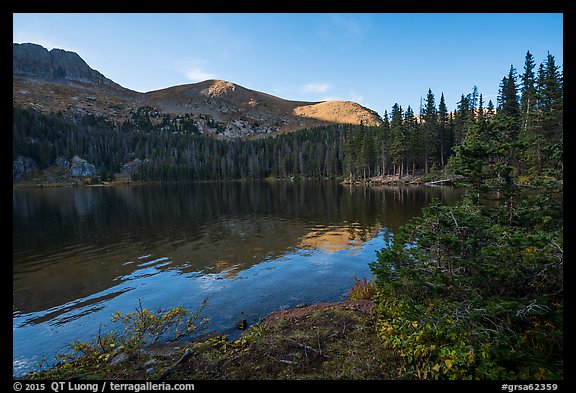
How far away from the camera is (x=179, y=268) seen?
20.7 metres

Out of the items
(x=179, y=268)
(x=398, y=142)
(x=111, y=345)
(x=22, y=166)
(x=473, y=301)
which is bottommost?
(x=179, y=268)

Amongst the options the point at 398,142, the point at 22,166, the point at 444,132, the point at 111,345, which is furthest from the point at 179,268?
the point at 22,166

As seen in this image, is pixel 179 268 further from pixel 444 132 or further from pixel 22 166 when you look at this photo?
pixel 22 166

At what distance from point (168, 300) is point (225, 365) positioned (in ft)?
31.0

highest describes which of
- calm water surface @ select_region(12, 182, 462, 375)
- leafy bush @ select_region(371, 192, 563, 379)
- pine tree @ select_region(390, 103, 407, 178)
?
pine tree @ select_region(390, 103, 407, 178)

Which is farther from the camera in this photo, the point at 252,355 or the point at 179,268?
the point at 179,268

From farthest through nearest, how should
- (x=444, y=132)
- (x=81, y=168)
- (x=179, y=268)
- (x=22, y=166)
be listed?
(x=81, y=168) → (x=22, y=166) → (x=444, y=132) → (x=179, y=268)

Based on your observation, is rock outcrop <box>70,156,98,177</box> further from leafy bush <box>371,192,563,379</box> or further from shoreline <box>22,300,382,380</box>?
leafy bush <box>371,192,563,379</box>

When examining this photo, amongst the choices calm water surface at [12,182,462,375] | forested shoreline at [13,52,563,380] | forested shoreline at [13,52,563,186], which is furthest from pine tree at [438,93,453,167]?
forested shoreline at [13,52,563,380]

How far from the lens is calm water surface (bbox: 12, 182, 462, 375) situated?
13320mm

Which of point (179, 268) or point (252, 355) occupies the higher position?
point (252, 355)

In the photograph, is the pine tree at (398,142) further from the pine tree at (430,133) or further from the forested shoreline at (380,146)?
the pine tree at (430,133)

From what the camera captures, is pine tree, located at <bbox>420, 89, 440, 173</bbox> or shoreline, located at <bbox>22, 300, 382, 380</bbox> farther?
pine tree, located at <bbox>420, 89, 440, 173</bbox>
